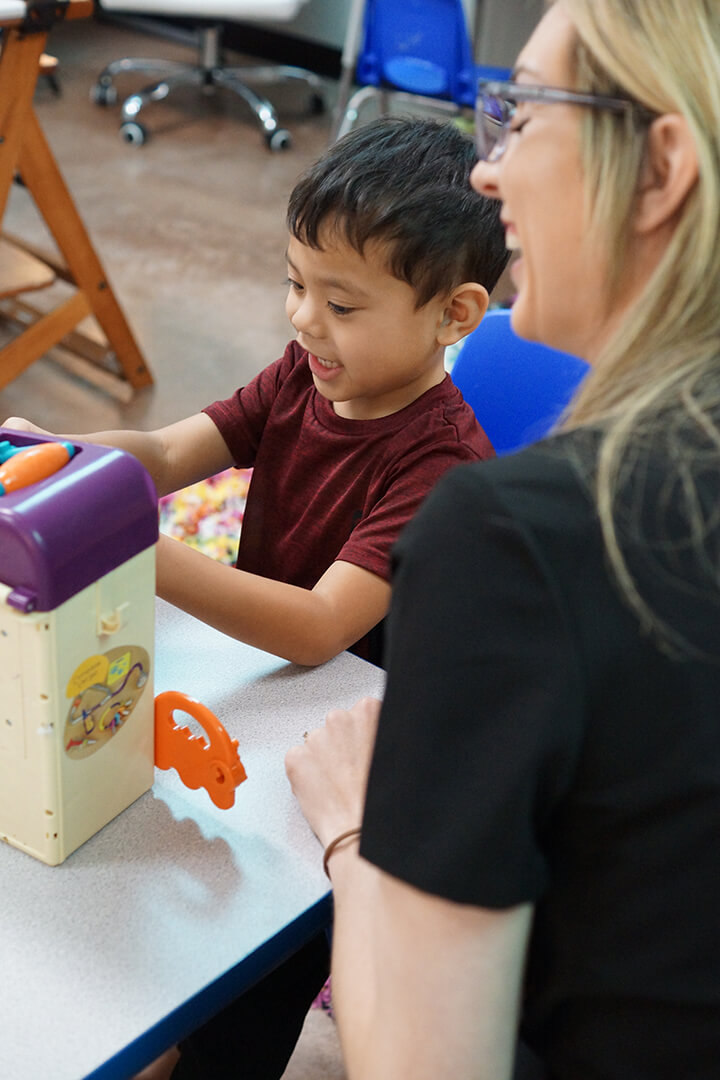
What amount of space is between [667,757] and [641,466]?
135 millimetres

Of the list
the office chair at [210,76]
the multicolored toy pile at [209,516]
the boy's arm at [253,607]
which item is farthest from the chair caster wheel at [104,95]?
the boy's arm at [253,607]

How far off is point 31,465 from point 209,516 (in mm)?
1697

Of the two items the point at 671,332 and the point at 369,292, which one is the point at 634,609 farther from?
the point at 369,292

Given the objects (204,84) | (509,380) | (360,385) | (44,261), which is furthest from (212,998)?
(204,84)

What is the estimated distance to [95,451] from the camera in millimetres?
687

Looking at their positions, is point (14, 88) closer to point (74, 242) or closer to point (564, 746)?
point (74, 242)

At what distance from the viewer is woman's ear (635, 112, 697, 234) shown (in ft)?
1.86

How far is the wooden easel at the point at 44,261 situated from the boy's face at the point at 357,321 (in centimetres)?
139

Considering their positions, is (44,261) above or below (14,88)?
below

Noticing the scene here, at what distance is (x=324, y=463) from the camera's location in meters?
1.27

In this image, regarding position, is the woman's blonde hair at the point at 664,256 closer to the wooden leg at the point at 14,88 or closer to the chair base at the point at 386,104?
the wooden leg at the point at 14,88

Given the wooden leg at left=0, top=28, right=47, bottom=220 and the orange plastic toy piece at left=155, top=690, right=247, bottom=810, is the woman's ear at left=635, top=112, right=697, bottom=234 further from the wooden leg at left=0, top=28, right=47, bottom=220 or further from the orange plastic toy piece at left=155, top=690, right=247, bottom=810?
the wooden leg at left=0, top=28, right=47, bottom=220

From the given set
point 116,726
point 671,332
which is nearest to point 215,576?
point 116,726

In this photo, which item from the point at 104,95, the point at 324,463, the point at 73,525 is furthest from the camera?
the point at 104,95
